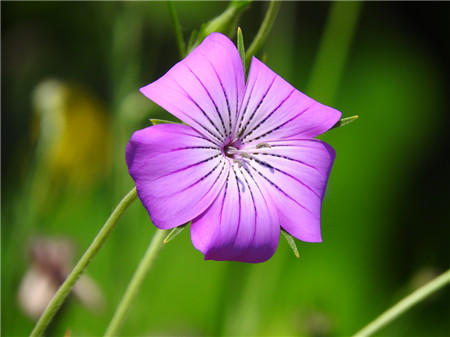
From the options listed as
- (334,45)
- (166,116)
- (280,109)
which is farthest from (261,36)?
(166,116)

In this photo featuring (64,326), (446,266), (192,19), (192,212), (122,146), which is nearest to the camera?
(192,212)

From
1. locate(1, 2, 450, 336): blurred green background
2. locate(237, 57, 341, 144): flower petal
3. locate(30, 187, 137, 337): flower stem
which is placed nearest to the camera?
locate(30, 187, 137, 337): flower stem

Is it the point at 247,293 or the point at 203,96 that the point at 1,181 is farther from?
the point at 203,96

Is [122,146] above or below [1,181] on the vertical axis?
above

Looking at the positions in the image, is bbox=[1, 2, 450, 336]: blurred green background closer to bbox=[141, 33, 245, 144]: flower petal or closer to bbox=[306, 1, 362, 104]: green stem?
bbox=[306, 1, 362, 104]: green stem

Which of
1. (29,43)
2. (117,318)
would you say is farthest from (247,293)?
(29,43)

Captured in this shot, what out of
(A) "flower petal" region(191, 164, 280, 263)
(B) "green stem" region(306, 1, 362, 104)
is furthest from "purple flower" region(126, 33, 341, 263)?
(B) "green stem" region(306, 1, 362, 104)
